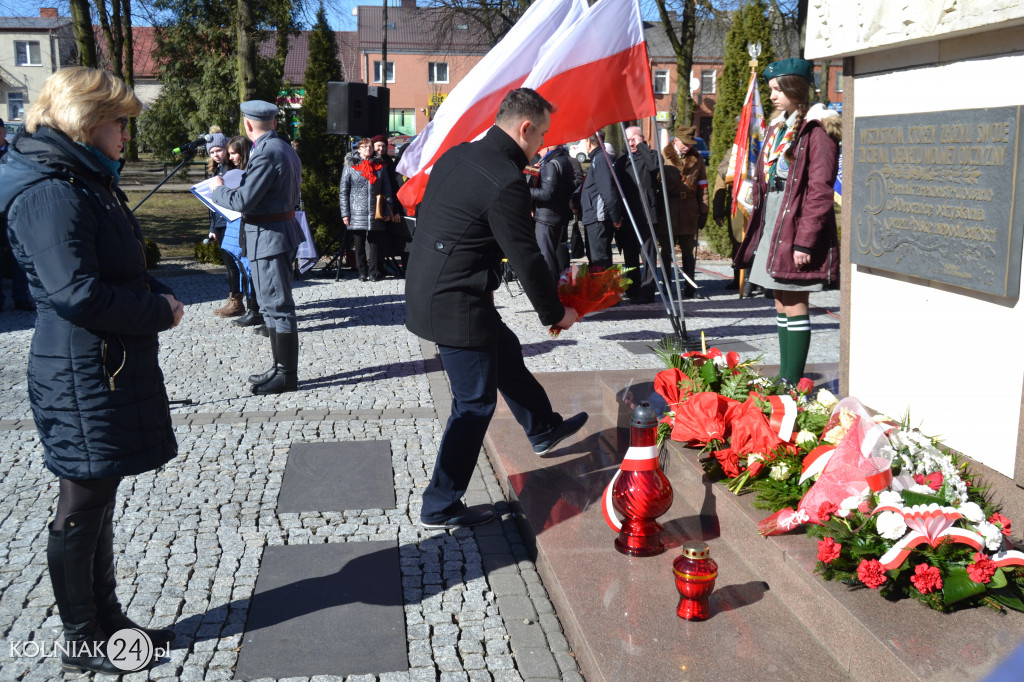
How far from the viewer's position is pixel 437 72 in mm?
71188

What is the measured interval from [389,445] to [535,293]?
192 cm

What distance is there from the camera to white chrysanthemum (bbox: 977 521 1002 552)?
2.93 metres

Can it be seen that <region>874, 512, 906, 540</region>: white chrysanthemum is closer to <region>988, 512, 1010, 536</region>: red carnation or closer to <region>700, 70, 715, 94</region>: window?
<region>988, 512, 1010, 536</region>: red carnation

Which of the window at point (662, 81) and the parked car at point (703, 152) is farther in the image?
the window at point (662, 81)

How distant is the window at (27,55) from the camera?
60.9 meters

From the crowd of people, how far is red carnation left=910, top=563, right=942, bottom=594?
1.89 m

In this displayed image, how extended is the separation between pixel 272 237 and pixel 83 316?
13.4 ft

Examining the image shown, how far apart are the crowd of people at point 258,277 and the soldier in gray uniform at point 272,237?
0.05 feet

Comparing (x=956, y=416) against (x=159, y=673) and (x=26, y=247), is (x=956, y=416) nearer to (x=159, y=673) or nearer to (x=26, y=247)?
(x=159, y=673)

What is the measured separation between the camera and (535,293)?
414 cm

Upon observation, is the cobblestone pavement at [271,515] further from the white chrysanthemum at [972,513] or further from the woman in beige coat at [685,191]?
the woman in beige coat at [685,191]

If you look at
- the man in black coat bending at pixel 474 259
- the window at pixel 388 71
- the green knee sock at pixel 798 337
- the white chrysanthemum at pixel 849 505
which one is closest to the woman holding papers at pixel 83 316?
the man in black coat bending at pixel 474 259

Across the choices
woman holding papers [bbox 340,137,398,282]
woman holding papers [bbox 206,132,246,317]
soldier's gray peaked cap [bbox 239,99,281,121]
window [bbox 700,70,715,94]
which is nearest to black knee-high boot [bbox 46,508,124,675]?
soldier's gray peaked cap [bbox 239,99,281,121]

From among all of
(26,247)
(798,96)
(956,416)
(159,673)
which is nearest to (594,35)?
(798,96)
